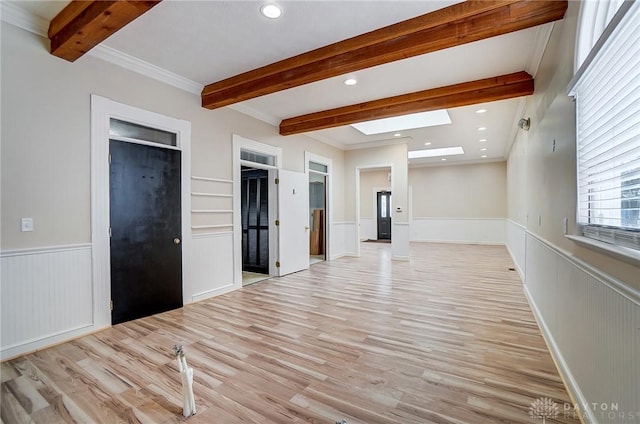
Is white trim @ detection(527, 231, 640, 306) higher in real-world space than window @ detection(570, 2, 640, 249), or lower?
lower

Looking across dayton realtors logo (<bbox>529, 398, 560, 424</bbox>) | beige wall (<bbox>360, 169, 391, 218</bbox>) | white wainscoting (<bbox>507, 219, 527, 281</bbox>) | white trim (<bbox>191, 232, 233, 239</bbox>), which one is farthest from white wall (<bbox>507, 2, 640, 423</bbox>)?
beige wall (<bbox>360, 169, 391, 218</bbox>)

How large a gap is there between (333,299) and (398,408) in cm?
224

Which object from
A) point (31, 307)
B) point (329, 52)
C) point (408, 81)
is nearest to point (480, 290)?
point (408, 81)

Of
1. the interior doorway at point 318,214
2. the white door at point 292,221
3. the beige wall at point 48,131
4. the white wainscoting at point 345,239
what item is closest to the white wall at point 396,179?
the white wainscoting at point 345,239

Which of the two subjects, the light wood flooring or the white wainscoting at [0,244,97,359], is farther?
the white wainscoting at [0,244,97,359]

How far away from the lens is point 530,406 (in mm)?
1771

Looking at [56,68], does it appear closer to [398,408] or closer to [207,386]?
[207,386]

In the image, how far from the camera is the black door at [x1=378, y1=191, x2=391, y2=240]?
11602 millimetres

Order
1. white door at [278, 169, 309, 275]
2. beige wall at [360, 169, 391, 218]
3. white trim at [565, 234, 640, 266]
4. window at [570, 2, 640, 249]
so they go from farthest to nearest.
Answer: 1. beige wall at [360, 169, 391, 218]
2. white door at [278, 169, 309, 275]
3. window at [570, 2, 640, 249]
4. white trim at [565, 234, 640, 266]

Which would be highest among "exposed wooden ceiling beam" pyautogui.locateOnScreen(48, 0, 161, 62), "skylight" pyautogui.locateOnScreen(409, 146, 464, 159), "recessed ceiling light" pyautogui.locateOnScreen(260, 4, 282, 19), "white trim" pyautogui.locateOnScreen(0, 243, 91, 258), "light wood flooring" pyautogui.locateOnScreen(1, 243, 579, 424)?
"skylight" pyautogui.locateOnScreen(409, 146, 464, 159)

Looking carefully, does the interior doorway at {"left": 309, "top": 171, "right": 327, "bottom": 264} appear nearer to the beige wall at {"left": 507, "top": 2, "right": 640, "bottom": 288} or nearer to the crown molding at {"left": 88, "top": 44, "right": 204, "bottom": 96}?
the crown molding at {"left": 88, "top": 44, "right": 204, "bottom": 96}

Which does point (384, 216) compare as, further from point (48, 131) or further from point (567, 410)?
point (48, 131)

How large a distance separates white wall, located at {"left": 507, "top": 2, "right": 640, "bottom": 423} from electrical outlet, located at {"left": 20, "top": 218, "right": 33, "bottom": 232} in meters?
4.05

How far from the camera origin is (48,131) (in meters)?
2.63
